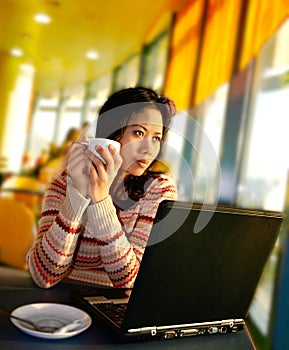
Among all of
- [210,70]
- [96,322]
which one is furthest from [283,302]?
[210,70]

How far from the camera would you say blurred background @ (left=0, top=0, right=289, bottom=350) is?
2188 mm

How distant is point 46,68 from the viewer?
916 centimetres

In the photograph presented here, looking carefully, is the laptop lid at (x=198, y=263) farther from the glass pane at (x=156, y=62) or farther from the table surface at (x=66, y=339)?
the glass pane at (x=156, y=62)

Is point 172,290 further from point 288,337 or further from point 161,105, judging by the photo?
point 288,337

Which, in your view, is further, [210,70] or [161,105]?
[210,70]

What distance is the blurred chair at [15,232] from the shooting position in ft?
5.42

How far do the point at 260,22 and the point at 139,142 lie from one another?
1777mm

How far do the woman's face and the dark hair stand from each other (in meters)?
0.03

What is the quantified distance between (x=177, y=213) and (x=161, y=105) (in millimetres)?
552

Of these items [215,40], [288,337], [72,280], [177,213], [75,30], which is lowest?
[288,337]

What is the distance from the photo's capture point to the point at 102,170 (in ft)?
2.99

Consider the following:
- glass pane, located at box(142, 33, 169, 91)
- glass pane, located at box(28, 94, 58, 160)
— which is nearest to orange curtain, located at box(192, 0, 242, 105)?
glass pane, located at box(142, 33, 169, 91)

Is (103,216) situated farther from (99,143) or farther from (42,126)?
(42,126)

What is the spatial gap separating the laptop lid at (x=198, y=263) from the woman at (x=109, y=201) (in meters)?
0.28
